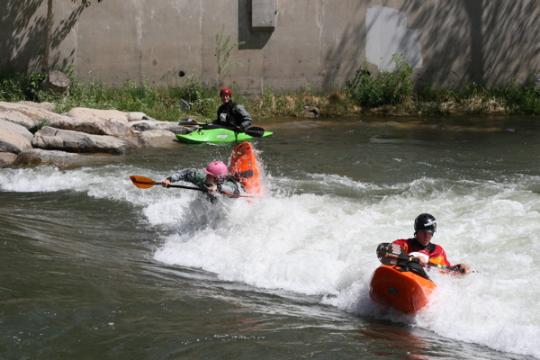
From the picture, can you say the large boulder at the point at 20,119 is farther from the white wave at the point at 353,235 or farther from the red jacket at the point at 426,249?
the red jacket at the point at 426,249

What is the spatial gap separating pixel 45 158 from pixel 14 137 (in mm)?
837

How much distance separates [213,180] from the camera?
8891mm

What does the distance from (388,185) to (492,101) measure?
7.96 meters

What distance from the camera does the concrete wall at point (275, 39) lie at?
17312mm

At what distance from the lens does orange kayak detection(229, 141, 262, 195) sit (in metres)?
9.55

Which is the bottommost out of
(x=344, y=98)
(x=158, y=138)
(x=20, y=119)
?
(x=158, y=138)

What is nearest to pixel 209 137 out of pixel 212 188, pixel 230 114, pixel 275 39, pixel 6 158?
pixel 230 114

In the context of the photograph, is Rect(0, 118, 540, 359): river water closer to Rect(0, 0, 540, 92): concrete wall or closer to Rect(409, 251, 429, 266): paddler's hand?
Rect(409, 251, 429, 266): paddler's hand

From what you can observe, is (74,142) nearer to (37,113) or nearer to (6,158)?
(6,158)

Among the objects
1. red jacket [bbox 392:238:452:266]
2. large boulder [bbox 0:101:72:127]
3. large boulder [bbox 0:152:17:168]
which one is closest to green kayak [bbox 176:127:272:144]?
large boulder [bbox 0:101:72:127]

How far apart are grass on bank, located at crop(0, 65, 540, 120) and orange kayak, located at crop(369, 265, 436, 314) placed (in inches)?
424

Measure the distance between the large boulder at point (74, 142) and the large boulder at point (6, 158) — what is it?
73cm

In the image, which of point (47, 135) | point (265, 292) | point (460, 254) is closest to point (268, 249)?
point (265, 292)

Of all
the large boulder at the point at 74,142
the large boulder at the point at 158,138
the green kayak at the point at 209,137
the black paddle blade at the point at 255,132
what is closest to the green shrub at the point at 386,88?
the green kayak at the point at 209,137
